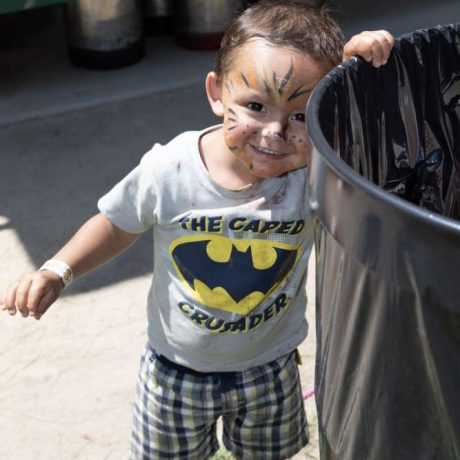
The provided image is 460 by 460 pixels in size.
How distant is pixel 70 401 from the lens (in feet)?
9.00

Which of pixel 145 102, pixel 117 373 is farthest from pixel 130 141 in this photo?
pixel 117 373

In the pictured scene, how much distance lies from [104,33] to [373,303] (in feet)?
13.7

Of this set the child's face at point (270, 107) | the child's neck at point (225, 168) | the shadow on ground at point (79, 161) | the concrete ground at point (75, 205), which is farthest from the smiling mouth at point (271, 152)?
the shadow on ground at point (79, 161)

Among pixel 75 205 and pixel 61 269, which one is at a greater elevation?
pixel 61 269

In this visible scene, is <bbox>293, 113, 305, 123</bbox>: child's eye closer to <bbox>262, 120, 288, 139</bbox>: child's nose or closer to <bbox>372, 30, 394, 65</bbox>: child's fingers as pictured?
<bbox>262, 120, 288, 139</bbox>: child's nose

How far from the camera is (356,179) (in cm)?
98

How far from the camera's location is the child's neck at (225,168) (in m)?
1.77

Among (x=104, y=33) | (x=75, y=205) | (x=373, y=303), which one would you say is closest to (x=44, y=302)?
(x=373, y=303)

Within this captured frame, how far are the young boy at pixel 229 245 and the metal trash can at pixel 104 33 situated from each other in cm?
319

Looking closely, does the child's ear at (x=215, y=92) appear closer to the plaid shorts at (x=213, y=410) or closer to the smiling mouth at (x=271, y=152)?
the smiling mouth at (x=271, y=152)

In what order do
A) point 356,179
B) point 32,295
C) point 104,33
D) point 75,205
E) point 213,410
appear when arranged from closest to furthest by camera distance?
1. point 356,179
2. point 32,295
3. point 213,410
4. point 75,205
5. point 104,33

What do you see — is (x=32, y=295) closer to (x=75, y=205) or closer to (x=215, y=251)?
(x=215, y=251)

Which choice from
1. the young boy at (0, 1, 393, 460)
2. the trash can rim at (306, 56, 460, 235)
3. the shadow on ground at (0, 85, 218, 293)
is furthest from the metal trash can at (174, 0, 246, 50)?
the trash can rim at (306, 56, 460, 235)

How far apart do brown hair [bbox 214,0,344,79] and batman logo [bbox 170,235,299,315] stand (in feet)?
1.02
